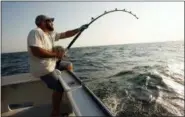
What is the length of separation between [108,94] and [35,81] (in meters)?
3.14

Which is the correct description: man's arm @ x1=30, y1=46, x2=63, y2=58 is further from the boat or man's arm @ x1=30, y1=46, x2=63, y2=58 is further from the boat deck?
the boat deck

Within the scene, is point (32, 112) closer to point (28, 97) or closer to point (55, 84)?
point (28, 97)

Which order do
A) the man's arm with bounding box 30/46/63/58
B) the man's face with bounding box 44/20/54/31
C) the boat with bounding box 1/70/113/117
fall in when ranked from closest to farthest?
the man's arm with bounding box 30/46/63/58, the man's face with bounding box 44/20/54/31, the boat with bounding box 1/70/113/117

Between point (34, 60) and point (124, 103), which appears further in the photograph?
point (124, 103)

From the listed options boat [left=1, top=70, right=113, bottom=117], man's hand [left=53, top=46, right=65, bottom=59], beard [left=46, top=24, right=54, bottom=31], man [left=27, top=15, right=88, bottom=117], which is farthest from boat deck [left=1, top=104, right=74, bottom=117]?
beard [left=46, top=24, right=54, bottom=31]

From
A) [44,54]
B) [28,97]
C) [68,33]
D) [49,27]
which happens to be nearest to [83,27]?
[68,33]

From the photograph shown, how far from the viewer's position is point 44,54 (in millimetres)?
2422

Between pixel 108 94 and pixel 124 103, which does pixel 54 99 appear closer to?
pixel 124 103

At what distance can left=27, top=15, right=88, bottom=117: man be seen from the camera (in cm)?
240

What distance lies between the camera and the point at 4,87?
10.8 ft

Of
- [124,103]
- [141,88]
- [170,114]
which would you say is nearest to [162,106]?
[170,114]

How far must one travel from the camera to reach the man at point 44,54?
240 cm

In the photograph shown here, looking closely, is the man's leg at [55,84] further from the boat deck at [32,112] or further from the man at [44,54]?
the boat deck at [32,112]

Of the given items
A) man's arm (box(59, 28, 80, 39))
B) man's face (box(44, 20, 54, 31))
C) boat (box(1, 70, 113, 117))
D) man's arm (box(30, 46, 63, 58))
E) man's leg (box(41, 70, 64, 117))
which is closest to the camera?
man's arm (box(30, 46, 63, 58))
